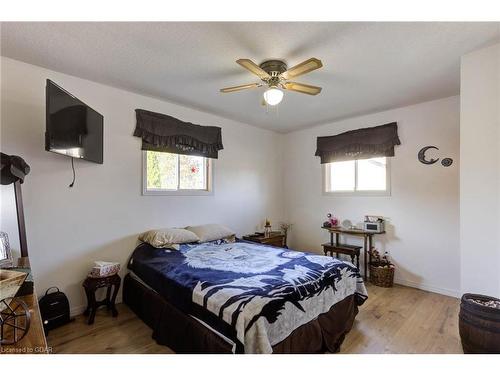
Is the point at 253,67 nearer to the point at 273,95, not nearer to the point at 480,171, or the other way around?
the point at 273,95

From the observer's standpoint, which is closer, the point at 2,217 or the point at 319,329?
the point at 319,329

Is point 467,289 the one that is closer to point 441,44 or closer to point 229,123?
point 441,44

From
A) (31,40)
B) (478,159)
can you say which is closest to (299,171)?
(478,159)

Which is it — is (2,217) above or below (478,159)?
below

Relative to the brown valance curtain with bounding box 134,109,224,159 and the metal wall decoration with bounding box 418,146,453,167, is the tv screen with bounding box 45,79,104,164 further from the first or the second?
the metal wall decoration with bounding box 418,146,453,167

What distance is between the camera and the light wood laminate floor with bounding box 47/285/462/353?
1.98 m

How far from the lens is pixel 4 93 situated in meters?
2.21

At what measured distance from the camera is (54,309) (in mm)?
2250

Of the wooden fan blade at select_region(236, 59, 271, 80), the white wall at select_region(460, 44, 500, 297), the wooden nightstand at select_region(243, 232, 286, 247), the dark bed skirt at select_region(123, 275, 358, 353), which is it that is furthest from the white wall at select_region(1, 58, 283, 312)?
the white wall at select_region(460, 44, 500, 297)

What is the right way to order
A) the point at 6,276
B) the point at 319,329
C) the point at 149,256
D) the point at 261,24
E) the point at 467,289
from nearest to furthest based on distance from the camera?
the point at 6,276
the point at 261,24
the point at 319,329
the point at 467,289
the point at 149,256

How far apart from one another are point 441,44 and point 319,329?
8.32 ft

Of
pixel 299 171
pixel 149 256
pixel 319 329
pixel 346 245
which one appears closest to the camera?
pixel 319 329

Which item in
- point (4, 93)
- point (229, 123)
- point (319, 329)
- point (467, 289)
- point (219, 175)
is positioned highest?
point (229, 123)

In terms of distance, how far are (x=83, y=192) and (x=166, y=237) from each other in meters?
1.05
